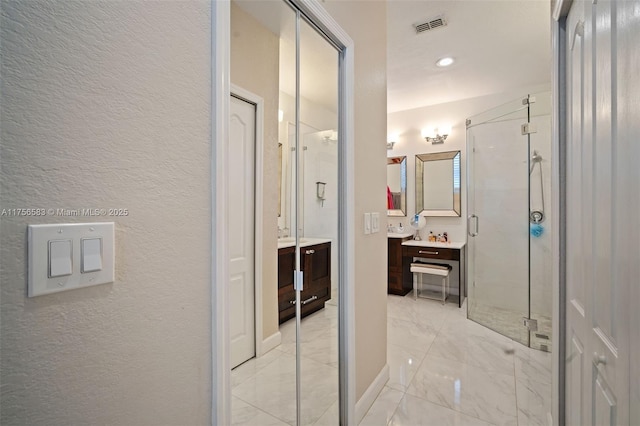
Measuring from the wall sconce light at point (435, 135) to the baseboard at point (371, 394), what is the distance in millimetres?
3243

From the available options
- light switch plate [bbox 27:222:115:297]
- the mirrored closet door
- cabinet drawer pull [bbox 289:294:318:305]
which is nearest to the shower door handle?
the mirrored closet door

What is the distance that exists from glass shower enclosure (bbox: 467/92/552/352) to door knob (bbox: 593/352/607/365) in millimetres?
2031

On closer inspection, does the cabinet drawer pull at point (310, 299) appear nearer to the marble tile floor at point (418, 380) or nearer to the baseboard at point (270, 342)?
the marble tile floor at point (418, 380)

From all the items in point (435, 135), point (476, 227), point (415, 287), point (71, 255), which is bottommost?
point (415, 287)

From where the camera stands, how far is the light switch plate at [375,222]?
6.08ft

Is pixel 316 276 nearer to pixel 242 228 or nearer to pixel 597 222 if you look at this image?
pixel 242 228

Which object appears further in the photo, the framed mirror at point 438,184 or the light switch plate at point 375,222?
the framed mirror at point 438,184

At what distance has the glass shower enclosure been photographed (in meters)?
2.85

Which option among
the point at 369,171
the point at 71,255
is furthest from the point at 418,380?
the point at 71,255

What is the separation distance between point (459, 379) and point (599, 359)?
140 centimetres

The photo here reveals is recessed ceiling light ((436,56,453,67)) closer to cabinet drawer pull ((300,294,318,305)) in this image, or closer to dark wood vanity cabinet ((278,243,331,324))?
dark wood vanity cabinet ((278,243,331,324))

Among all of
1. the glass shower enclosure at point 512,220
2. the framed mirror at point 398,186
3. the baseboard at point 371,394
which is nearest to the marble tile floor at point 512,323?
the glass shower enclosure at point 512,220

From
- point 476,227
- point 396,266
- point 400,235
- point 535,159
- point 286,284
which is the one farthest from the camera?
point 400,235

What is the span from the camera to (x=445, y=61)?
3043 millimetres
